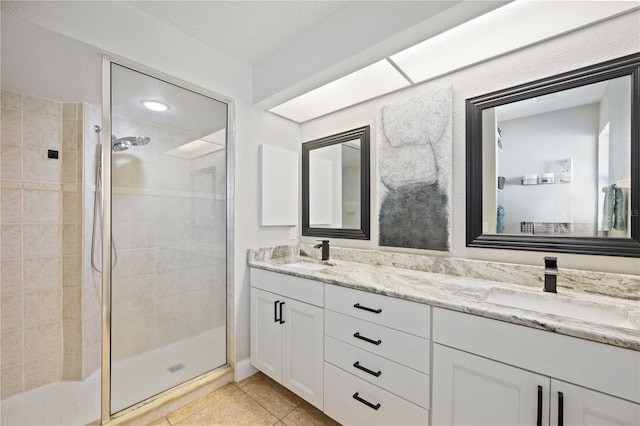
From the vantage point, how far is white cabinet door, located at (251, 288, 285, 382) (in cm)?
182

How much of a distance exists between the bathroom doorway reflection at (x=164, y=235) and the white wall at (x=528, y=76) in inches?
52.0

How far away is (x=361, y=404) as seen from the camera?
1.35m

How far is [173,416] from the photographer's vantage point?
5.42 ft

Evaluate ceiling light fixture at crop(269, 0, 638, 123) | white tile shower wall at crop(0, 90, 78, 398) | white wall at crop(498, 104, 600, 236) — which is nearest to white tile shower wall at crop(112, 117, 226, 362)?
white tile shower wall at crop(0, 90, 78, 398)

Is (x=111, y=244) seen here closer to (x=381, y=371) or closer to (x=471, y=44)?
(x=381, y=371)

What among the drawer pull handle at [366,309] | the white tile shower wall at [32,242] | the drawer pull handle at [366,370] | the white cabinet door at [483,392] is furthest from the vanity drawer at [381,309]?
the white tile shower wall at [32,242]

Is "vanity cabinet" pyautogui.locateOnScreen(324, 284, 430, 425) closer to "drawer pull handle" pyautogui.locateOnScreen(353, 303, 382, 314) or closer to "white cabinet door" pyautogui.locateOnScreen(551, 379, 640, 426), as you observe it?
"drawer pull handle" pyautogui.locateOnScreen(353, 303, 382, 314)

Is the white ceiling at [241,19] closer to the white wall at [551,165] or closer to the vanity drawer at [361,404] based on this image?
the white wall at [551,165]

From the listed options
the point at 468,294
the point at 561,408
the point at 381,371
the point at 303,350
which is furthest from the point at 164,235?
the point at 561,408

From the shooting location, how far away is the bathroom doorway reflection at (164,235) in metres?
1.60

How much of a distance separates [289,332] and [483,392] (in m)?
1.12

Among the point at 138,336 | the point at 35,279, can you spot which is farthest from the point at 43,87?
the point at 138,336

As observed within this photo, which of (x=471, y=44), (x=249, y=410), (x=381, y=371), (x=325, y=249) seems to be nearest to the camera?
(x=381, y=371)

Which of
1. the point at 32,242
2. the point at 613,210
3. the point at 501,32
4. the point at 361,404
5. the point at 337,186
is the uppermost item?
the point at 501,32
